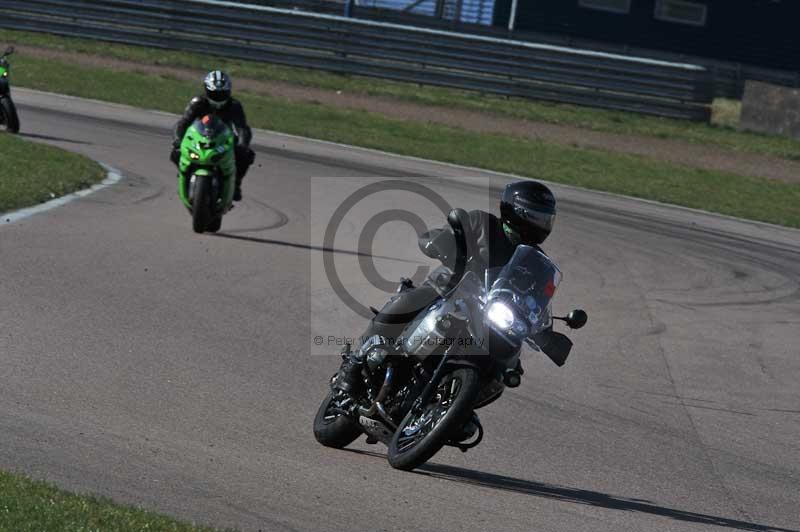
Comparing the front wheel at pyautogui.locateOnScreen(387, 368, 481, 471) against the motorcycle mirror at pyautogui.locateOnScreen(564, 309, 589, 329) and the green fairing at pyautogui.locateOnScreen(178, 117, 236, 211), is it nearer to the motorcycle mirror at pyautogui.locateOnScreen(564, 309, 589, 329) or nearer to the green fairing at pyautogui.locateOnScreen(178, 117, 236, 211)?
the motorcycle mirror at pyautogui.locateOnScreen(564, 309, 589, 329)

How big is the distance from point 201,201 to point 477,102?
620 inches

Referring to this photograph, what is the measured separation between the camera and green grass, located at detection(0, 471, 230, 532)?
4.84m

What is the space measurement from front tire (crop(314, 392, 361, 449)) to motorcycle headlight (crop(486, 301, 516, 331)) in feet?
3.82

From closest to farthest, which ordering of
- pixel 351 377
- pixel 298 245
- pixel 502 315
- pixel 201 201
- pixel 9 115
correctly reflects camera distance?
pixel 502 315 → pixel 351 377 → pixel 201 201 → pixel 298 245 → pixel 9 115

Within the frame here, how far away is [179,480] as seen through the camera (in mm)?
5734

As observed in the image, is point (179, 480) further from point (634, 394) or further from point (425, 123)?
point (425, 123)

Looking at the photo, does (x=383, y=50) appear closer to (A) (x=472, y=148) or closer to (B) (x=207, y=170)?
(A) (x=472, y=148)

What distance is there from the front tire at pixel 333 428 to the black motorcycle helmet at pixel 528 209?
53.3 inches

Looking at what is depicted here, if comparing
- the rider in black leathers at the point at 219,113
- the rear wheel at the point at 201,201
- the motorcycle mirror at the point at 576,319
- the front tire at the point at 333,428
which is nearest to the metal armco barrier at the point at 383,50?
the rider in black leathers at the point at 219,113

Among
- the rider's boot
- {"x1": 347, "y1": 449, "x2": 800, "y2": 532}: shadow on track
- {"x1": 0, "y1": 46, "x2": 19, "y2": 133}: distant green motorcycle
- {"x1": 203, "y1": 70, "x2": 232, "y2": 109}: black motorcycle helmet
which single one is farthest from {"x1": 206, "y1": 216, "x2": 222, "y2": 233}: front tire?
{"x1": 347, "y1": 449, "x2": 800, "y2": 532}: shadow on track

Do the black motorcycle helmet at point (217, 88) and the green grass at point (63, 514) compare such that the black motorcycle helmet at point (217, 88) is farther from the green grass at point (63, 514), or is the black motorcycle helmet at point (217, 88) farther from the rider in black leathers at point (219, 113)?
the green grass at point (63, 514)

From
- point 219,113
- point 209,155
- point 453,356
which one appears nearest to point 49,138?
point 219,113

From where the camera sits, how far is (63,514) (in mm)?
4949

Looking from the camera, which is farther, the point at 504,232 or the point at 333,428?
the point at 333,428
